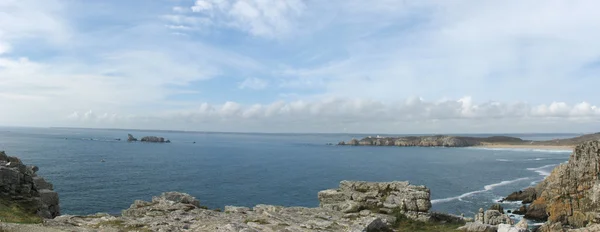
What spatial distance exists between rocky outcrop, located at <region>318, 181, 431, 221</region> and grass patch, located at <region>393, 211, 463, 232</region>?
0.73 m

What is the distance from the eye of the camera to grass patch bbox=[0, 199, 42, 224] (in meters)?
27.3

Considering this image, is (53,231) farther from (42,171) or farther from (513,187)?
(513,187)

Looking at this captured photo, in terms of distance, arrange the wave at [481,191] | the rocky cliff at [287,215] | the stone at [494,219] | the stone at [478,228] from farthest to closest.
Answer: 1. the wave at [481,191]
2. the stone at [494,219]
3. the stone at [478,228]
4. the rocky cliff at [287,215]

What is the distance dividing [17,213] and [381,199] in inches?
1413

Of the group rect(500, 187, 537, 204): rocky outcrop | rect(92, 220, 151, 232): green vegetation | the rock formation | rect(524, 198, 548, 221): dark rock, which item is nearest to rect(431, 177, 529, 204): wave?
rect(500, 187, 537, 204): rocky outcrop

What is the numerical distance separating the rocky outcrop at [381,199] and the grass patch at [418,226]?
28.7 inches

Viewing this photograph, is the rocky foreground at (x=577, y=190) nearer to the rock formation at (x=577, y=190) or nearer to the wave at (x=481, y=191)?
the rock formation at (x=577, y=190)

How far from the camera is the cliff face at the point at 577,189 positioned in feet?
181

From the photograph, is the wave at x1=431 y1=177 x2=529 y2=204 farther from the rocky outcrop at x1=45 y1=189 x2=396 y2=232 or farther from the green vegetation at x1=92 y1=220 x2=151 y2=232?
the green vegetation at x1=92 y1=220 x2=151 y2=232

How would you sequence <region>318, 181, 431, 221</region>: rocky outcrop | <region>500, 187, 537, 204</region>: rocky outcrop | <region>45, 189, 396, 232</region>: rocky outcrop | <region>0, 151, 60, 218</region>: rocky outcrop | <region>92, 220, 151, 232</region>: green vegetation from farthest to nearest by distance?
1. <region>500, 187, 537, 204</region>: rocky outcrop
2. <region>318, 181, 431, 221</region>: rocky outcrop
3. <region>0, 151, 60, 218</region>: rocky outcrop
4. <region>45, 189, 396, 232</region>: rocky outcrop
5. <region>92, 220, 151, 232</region>: green vegetation

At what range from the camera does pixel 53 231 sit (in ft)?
80.5

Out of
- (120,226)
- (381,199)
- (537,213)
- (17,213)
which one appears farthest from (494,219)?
(17,213)

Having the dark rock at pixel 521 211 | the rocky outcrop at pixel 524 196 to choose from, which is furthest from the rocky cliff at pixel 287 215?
the rocky outcrop at pixel 524 196

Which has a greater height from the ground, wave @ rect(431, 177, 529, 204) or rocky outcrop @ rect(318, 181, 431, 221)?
rocky outcrop @ rect(318, 181, 431, 221)
